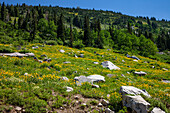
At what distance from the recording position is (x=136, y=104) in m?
5.34

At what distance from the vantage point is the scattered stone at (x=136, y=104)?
16.9 ft

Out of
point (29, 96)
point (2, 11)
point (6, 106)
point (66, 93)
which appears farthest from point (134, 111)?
point (2, 11)

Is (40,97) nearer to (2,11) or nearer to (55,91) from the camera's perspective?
(55,91)

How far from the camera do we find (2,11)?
10406cm

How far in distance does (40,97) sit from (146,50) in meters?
61.6

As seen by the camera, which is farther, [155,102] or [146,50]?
[146,50]

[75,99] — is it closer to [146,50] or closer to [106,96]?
[106,96]

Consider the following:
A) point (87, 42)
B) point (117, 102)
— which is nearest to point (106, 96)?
point (117, 102)

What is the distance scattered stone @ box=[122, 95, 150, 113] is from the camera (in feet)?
16.9

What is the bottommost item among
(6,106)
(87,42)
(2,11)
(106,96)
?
(106,96)

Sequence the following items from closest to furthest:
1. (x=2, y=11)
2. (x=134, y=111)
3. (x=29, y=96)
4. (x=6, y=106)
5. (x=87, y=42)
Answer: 1. (x=6, y=106)
2. (x=134, y=111)
3. (x=29, y=96)
4. (x=87, y=42)
5. (x=2, y=11)

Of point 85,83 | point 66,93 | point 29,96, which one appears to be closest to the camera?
point 29,96

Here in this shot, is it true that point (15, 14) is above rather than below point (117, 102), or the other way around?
above

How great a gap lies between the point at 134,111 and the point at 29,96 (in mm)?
5609
